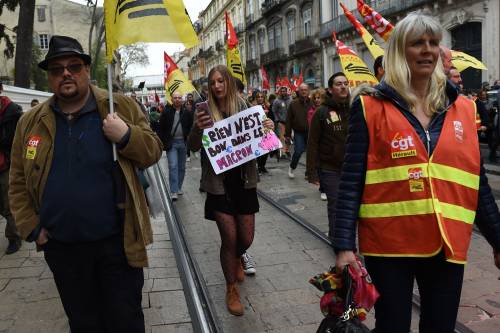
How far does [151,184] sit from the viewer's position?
2992 mm

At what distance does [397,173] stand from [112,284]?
1.59m

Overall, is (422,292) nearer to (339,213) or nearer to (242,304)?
(339,213)

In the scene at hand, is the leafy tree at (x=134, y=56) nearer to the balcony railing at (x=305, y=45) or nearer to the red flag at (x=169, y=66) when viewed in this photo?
the balcony railing at (x=305, y=45)

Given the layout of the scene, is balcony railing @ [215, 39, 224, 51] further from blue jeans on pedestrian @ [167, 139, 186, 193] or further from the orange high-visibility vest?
the orange high-visibility vest

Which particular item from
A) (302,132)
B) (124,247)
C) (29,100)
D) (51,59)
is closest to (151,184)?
(124,247)

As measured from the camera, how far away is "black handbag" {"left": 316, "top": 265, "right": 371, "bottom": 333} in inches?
78.5

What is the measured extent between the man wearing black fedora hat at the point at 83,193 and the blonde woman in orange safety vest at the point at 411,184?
114cm

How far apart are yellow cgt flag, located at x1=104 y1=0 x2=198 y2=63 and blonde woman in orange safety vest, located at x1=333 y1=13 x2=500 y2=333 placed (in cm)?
119

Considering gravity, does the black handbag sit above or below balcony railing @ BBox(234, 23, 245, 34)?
below

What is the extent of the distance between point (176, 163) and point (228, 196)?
16.8 feet

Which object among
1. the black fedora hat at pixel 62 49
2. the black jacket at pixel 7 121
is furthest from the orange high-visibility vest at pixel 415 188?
the black jacket at pixel 7 121

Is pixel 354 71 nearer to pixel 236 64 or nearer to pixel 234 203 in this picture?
pixel 236 64

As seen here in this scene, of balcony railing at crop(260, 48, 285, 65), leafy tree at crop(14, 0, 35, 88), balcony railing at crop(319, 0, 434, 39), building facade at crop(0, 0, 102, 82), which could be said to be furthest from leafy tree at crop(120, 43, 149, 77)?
leafy tree at crop(14, 0, 35, 88)

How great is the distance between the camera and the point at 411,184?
2184 mm
